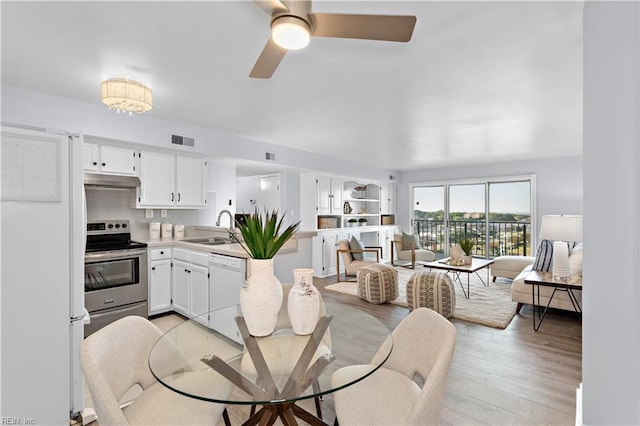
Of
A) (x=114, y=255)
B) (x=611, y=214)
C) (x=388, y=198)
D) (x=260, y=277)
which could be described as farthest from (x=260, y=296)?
(x=388, y=198)

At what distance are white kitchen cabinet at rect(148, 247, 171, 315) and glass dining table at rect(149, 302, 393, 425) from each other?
85.4 inches

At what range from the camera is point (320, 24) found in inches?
58.3

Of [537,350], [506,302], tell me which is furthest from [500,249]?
[537,350]

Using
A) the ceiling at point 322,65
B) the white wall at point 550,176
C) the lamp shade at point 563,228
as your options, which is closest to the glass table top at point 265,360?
the ceiling at point 322,65

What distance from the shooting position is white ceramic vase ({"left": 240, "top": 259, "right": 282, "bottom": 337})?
4.62 feet

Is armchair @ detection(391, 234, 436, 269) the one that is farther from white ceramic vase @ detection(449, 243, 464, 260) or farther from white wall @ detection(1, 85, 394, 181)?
white wall @ detection(1, 85, 394, 181)

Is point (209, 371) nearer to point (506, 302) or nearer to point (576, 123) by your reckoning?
point (506, 302)

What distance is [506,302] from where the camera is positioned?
427 centimetres

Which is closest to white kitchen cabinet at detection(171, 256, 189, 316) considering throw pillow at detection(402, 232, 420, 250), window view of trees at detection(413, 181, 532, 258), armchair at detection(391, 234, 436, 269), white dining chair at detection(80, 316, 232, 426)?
white dining chair at detection(80, 316, 232, 426)

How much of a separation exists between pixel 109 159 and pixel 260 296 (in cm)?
316

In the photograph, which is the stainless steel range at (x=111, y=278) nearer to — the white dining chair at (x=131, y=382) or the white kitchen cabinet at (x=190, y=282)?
the white kitchen cabinet at (x=190, y=282)

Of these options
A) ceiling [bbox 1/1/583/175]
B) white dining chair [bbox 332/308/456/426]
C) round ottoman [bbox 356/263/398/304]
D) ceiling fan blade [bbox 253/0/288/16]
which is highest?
ceiling [bbox 1/1/583/175]

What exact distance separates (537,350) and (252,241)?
2923 millimetres

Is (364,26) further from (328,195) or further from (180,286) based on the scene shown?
(328,195)
